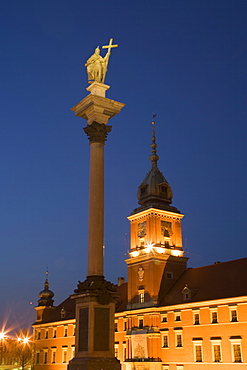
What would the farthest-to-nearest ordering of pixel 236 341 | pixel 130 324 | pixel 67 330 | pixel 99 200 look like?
pixel 67 330
pixel 130 324
pixel 236 341
pixel 99 200

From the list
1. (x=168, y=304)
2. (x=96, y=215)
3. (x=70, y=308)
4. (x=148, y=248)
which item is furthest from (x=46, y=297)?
(x=96, y=215)

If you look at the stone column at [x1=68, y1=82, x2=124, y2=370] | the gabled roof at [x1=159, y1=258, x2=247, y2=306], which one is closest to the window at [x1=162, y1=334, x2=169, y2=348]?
the gabled roof at [x1=159, y1=258, x2=247, y2=306]

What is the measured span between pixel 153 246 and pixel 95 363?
42869 mm

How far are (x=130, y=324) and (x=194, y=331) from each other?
11931 mm

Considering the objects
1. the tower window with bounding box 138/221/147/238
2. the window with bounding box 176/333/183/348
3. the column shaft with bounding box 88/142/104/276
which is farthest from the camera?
the tower window with bounding box 138/221/147/238

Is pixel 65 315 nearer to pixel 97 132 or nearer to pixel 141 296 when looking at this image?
pixel 141 296

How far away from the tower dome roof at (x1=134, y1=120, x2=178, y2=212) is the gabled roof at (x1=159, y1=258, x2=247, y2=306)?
10.3 m

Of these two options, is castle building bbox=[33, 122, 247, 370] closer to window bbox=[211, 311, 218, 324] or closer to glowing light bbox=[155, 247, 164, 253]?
window bbox=[211, 311, 218, 324]

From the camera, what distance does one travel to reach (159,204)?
70750 millimetres

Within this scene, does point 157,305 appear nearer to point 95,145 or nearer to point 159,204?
point 159,204

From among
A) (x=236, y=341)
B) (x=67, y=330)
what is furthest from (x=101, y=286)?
(x=67, y=330)

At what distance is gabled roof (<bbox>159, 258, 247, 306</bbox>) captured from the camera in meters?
56.7

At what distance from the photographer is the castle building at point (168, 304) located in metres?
54.2

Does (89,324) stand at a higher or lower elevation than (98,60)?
lower
